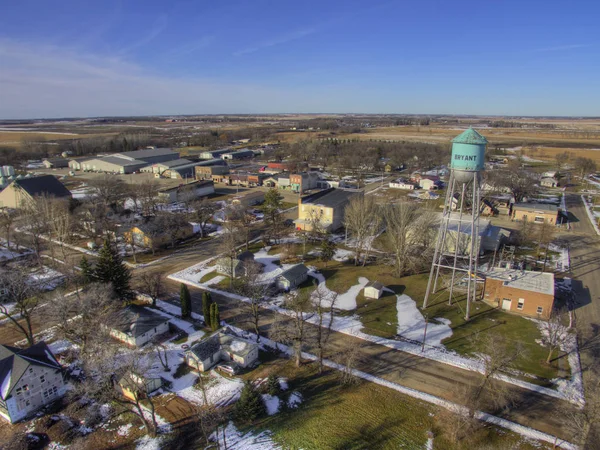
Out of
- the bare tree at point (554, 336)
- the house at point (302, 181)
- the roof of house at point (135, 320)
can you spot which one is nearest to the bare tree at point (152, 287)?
the roof of house at point (135, 320)

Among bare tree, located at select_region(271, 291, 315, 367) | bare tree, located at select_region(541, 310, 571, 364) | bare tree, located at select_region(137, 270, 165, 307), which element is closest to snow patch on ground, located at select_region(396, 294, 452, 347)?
bare tree, located at select_region(541, 310, 571, 364)

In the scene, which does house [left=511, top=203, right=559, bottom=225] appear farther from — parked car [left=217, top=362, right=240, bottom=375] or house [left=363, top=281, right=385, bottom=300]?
parked car [left=217, top=362, right=240, bottom=375]

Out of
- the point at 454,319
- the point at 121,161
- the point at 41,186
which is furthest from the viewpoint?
the point at 121,161

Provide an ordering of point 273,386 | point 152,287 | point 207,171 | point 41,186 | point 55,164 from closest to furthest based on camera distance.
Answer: point 273,386 < point 152,287 < point 41,186 < point 207,171 < point 55,164

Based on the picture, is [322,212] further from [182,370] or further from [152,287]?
[182,370]

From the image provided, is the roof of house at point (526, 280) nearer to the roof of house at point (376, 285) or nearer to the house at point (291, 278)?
the roof of house at point (376, 285)

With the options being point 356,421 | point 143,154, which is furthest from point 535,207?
point 143,154

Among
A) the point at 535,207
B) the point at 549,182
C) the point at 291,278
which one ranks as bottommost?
the point at 291,278
